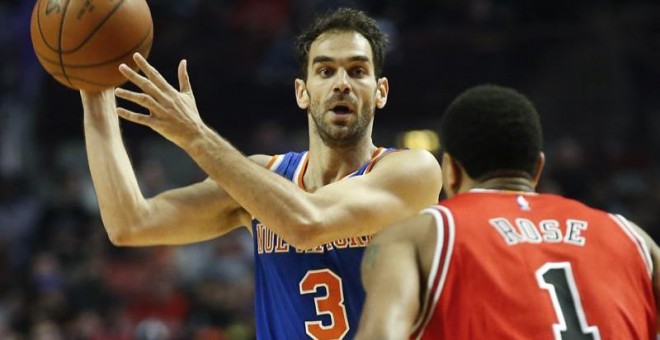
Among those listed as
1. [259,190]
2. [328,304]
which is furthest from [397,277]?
[328,304]

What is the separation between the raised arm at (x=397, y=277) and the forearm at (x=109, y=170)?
6.55ft

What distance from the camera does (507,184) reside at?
11.2 feet

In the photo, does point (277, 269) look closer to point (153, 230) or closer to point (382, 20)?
point (153, 230)

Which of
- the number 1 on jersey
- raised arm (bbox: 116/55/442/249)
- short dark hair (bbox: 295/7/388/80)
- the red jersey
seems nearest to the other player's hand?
raised arm (bbox: 116/55/442/249)

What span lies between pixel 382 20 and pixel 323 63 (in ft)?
25.2

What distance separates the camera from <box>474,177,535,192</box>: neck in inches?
134

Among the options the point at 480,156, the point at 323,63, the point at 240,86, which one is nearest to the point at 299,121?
the point at 240,86

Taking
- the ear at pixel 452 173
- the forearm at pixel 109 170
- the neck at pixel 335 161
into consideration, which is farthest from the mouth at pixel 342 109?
the ear at pixel 452 173

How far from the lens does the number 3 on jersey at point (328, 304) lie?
15.7 feet

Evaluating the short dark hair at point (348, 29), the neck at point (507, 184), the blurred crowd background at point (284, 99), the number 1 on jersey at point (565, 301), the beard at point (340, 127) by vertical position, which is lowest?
the number 1 on jersey at point (565, 301)

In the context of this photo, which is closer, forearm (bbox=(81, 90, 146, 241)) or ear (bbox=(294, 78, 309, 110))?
forearm (bbox=(81, 90, 146, 241))

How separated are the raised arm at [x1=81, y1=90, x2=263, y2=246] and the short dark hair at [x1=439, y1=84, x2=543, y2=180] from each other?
2.04 metres

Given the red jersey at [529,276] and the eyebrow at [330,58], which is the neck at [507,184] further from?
the eyebrow at [330,58]

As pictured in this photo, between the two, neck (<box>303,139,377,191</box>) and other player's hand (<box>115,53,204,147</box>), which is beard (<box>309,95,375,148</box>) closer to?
neck (<box>303,139,377,191</box>)
